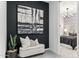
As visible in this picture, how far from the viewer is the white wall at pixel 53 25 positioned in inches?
166

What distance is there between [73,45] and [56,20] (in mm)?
2090

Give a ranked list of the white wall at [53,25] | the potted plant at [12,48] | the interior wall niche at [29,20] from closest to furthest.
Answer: the potted plant at [12,48]
the interior wall niche at [29,20]
the white wall at [53,25]

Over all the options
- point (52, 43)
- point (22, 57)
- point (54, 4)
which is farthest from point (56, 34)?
point (22, 57)

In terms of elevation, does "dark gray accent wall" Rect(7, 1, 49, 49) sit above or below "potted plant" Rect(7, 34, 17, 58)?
above

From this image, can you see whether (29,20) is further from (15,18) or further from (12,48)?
(12,48)

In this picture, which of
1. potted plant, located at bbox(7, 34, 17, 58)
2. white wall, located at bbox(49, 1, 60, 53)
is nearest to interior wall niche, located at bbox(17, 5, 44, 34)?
white wall, located at bbox(49, 1, 60, 53)

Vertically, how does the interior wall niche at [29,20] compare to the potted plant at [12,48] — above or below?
above

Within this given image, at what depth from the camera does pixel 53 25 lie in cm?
451

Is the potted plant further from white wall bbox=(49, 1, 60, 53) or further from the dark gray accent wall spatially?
white wall bbox=(49, 1, 60, 53)

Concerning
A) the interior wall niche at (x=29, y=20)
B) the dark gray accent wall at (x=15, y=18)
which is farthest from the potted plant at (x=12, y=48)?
the interior wall niche at (x=29, y=20)

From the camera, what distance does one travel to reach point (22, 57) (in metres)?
3.24

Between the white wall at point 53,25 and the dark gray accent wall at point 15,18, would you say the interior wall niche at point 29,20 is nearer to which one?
the dark gray accent wall at point 15,18

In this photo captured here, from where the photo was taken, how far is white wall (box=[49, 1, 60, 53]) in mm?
4215

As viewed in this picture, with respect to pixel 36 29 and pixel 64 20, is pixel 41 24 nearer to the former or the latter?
pixel 36 29
